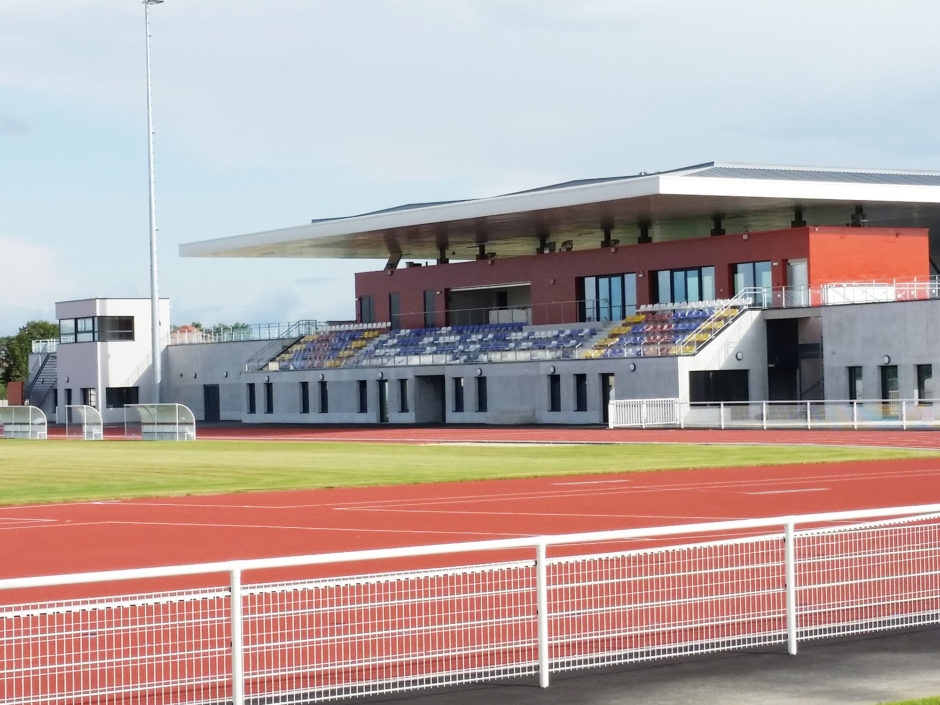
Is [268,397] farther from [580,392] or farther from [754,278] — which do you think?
[754,278]

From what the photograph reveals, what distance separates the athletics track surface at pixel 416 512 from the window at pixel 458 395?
34.5 meters

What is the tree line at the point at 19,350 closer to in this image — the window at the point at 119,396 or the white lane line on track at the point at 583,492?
the window at the point at 119,396

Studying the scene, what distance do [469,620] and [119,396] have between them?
77.6m

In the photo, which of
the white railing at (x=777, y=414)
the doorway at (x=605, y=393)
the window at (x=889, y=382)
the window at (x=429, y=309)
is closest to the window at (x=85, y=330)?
the window at (x=429, y=309)

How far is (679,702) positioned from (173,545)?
37.8 ft

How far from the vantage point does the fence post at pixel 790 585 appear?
1070 cm

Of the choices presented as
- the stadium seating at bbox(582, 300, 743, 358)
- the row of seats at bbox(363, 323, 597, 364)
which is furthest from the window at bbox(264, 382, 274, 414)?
the stadium seating at bbox(582, 300, 743, 358)

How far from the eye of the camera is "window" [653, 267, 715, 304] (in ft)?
204

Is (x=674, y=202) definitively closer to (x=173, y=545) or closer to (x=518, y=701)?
(x=173, y=545)

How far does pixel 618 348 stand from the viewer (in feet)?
199

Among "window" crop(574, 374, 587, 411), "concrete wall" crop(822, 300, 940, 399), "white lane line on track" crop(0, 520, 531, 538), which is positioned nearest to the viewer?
"white lane line on track" crop(0, 520, 531, 538)

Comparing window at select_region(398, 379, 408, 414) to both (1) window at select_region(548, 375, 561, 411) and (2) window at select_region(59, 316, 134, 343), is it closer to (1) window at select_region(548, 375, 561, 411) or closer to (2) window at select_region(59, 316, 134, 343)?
(1) window at select_region(548, 375, 561, 411)

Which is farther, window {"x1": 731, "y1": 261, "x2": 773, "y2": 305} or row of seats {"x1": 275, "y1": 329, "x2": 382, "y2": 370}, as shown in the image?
row of seats {"x1": 275, "y1": 329, "x2": 382, "y2": 370}

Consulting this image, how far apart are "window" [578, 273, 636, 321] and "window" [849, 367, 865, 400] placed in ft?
39.4
